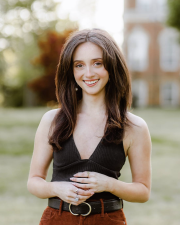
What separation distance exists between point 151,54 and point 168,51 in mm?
1419

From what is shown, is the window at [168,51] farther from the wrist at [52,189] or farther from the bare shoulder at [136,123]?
the wrist at [52,189]

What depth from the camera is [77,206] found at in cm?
187

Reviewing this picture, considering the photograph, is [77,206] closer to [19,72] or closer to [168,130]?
[168,130]

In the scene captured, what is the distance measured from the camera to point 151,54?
1062 inches

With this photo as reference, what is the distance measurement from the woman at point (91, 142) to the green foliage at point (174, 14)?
1187 centimetres

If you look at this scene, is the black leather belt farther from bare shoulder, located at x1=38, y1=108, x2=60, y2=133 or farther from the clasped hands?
bare shoulder, located at x1=38, y1=108, x2=60, y2=133

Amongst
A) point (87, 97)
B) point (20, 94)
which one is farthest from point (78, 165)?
point (20, 94)

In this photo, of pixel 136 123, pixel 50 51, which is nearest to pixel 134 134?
pixel 136 123

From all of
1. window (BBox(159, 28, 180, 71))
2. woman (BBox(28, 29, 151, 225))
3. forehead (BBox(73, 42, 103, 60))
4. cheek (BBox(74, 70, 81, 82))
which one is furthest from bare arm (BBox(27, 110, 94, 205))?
window (BBox(159, 28, 180, 71))

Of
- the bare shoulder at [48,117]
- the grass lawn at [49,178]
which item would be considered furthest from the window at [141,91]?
the bare shoulder at [48,117]

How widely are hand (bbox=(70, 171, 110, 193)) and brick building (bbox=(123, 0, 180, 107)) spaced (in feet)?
81.3

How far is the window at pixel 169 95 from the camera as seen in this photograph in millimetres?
27219

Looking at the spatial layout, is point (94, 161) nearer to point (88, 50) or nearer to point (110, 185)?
point (110, 185)

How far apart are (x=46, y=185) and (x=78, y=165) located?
216 millimetres
